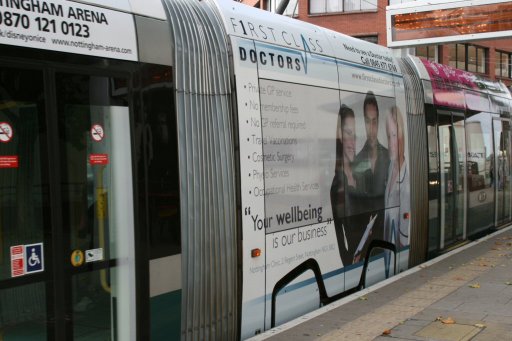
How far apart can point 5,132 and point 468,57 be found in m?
38.9

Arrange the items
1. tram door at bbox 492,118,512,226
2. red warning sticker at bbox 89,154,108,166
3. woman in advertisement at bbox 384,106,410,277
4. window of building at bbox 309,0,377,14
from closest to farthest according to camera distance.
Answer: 1. red warning sticker at bbox 89,154,108,166
2. woman in advertisement at bbox 384,106,410,277
3. tram door at bbox 492,118,512,226
4. window of building at bbox 309,0,377,14

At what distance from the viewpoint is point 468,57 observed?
3806 cm

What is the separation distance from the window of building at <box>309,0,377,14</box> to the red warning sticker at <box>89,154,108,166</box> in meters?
28.3

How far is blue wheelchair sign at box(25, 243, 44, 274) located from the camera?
3.29 meters

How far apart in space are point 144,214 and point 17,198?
0.96 meters

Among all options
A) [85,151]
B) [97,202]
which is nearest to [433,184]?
[97,202]

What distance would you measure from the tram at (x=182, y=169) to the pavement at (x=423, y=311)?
0.25 m

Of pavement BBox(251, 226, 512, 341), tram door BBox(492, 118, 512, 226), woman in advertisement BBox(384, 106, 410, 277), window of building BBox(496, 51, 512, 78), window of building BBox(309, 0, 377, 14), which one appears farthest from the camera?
window of building BBox(496, 51, 512, 78)

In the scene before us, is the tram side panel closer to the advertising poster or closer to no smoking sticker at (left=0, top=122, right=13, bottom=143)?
the advertising poster

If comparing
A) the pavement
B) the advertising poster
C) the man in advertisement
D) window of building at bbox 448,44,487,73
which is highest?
window of building at bbox 448,44,487,73

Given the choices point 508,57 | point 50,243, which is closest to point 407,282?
point 50,243

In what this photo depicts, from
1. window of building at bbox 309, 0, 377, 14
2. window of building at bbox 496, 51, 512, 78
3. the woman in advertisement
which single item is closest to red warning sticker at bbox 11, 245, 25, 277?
the woman in advertisement

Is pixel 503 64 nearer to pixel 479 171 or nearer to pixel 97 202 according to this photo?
pixel 479 171

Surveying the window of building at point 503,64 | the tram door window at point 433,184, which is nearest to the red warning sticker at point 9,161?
the tram door window at point 433,184
